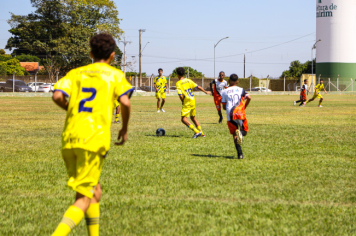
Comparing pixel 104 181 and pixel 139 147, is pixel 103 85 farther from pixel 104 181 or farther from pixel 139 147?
pixel 139 147

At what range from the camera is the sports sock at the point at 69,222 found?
10.3ft

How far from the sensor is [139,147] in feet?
30.8

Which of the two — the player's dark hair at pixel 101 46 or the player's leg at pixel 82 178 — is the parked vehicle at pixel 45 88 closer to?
the player's dark hair at pixel 101 46

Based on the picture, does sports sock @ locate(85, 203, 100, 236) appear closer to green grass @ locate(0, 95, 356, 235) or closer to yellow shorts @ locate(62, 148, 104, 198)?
yellow shorts @ locate(62, 148, 104, 198)

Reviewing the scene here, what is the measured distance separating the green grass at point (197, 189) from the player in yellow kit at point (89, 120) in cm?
82

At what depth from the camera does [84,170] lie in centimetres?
330

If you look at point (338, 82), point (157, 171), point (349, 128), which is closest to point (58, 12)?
point (338, 82)

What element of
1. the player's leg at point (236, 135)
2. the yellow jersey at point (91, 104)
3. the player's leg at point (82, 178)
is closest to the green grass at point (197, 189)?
the player's leg at point (236, 135)

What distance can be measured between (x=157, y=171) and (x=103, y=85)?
11.7 ft

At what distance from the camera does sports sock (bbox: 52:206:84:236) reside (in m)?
3.14

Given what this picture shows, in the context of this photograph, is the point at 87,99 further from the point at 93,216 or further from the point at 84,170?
the point at 93,216

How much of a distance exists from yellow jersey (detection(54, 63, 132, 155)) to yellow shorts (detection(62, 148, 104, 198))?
5 centimetres

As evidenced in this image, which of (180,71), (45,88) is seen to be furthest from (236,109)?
(45,88)

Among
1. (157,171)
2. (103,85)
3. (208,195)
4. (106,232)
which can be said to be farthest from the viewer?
(157,171)
